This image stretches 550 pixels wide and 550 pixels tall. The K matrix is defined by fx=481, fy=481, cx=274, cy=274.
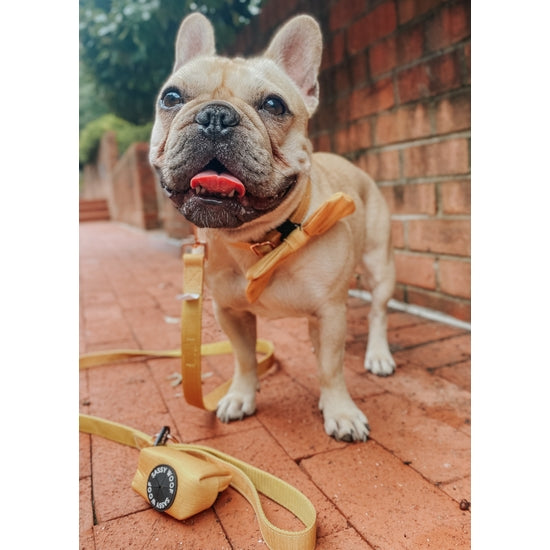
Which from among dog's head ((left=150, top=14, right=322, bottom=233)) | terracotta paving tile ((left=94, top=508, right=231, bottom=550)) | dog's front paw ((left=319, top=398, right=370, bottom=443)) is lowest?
terracotta paving tile ((left=94, top=508, right=231, bottom=550))

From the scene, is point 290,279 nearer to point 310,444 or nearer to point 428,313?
point 310,444

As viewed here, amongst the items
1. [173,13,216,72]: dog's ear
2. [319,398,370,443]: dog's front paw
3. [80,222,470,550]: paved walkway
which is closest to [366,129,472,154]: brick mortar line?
[80,222,470,550]: paved walkway

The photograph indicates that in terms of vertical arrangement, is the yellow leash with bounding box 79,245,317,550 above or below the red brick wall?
below

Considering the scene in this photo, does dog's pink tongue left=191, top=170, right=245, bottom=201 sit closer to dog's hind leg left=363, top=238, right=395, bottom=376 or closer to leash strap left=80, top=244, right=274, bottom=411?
leash strap left=80, top=244, right=274, bottom=411

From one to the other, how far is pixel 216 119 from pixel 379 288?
1332 mm

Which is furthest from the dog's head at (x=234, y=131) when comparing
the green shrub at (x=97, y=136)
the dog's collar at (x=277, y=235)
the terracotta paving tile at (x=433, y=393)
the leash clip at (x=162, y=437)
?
the green shrub at (x=97, y=136)

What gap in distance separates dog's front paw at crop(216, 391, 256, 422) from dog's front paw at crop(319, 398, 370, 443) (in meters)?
0.29

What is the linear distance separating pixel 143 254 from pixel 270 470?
460 centimetres

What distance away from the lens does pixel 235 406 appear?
1.76m

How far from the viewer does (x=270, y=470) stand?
1.43 meters

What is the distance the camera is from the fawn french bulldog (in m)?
1.22
